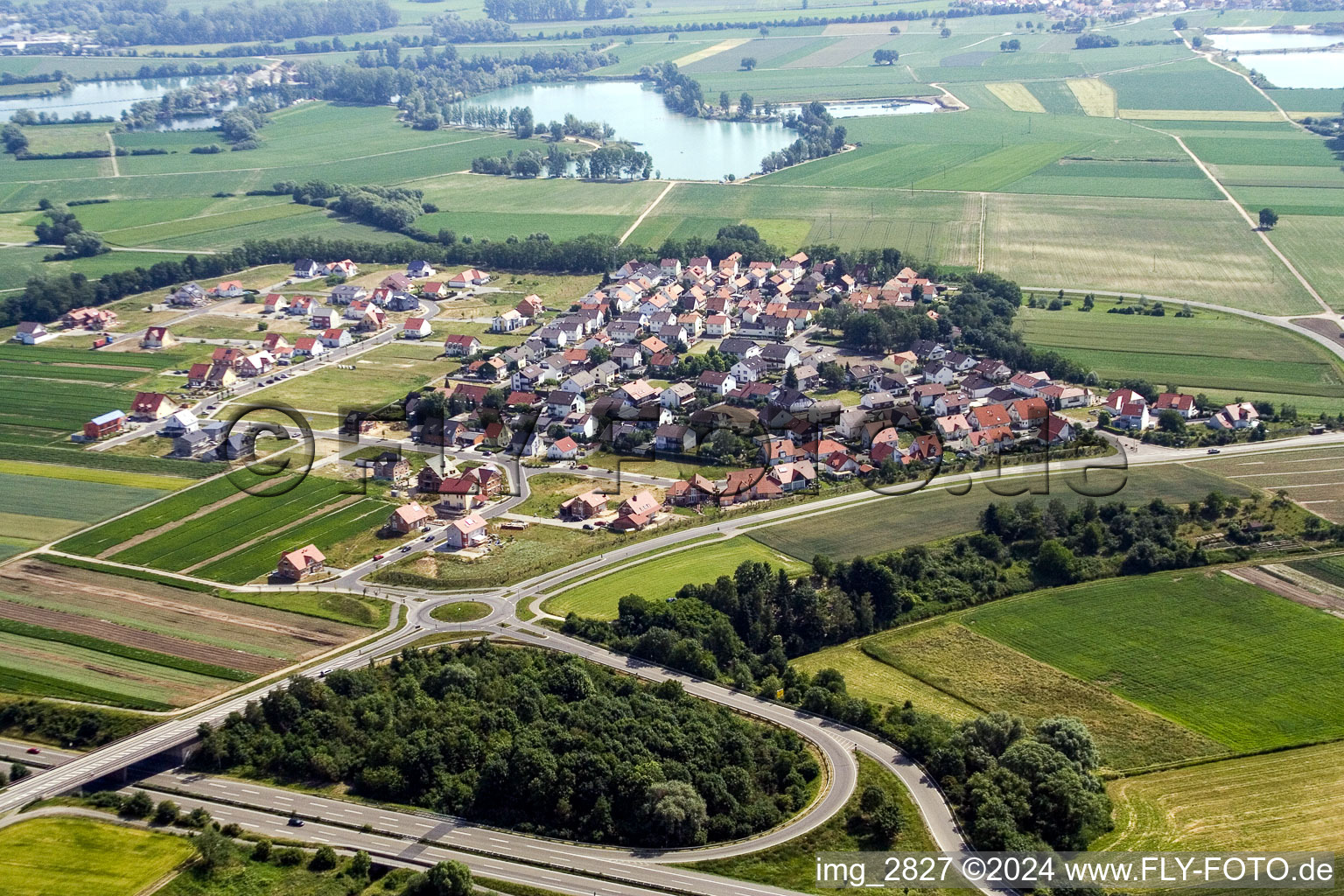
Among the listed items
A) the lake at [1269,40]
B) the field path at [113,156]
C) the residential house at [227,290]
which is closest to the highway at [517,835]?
the residential house at [227,290]

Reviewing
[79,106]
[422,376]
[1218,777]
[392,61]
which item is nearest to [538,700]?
[1218,777]

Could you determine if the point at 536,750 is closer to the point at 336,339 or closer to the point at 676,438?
the point at 676,438

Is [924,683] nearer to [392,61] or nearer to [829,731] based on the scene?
[829,731]

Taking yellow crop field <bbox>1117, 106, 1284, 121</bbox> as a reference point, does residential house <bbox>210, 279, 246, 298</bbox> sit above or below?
below

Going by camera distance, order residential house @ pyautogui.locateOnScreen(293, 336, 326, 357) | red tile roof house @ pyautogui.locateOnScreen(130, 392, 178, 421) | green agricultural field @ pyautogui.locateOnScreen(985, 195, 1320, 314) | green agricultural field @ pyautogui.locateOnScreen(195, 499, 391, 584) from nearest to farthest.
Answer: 1. green agricultural field @ pyautogui.locateOnScreen(195, 499, 391, 584)
2. red tile roof house @ pyautogui.locateOnScreen(130, 392, 178, 421)
3. residential house @ pyautogui.locateOnScreen(293, 336, 326, 357)
4. green agricultural field @ pyautogui.locateOnScreen(985, 195, 1320, 314)

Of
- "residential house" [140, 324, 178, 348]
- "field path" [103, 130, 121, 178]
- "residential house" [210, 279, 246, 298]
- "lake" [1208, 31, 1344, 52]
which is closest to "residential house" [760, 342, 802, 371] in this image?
"residential house" [140, 324, 178, 348]

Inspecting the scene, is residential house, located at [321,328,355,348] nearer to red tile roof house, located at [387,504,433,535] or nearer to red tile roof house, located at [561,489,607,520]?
red tile roof house, located at [387,504,433,535]

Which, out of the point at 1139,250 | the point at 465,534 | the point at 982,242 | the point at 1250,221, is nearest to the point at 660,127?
the point at 982,242
